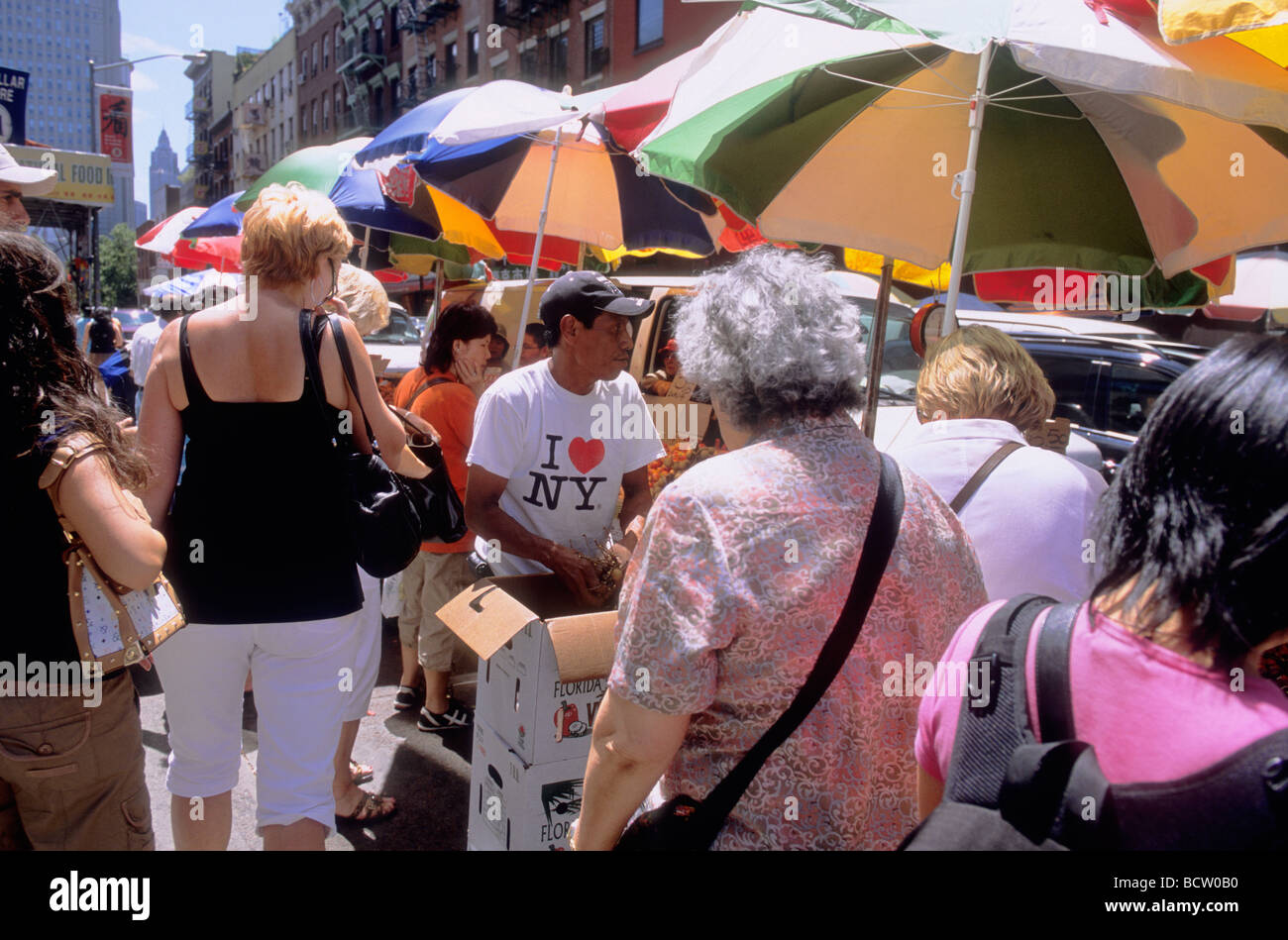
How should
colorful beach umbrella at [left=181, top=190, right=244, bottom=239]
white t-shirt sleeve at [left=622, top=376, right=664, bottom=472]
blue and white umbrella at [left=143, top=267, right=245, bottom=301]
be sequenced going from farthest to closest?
colorful beach umbrella at [left=181, top=190, right=244, bottom=239] < blue and white umbrella at [left=143, top=267, right=245, bottom=301] < white t-shirt sleeve at [left=622, top=376, right=664, bottom=472]

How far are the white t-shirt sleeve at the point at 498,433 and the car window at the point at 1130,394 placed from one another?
6180 millimetres

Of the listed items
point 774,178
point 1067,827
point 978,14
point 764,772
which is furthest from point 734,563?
point 774,178

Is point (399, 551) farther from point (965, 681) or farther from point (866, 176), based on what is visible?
point (866, 176)

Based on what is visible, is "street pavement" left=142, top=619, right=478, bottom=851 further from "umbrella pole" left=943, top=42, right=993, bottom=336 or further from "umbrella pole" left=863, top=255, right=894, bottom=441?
"umbrella pole" left=943, top=42, right=993, bottom=336

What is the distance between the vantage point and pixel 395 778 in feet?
12.6

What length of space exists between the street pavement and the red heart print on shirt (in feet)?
5.03

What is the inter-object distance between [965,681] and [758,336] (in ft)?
2.35

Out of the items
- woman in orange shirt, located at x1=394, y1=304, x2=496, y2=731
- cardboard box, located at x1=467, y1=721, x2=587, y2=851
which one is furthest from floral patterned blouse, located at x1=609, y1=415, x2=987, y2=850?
woman in orange shirt, located at x1=394, y1=304, x2=496, y2=731

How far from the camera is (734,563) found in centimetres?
143

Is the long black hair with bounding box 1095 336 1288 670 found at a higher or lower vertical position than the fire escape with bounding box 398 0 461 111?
lower

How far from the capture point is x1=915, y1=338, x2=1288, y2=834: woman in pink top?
3.18ft

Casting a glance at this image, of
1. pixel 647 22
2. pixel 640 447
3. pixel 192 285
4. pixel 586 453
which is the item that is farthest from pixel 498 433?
pixel 647 22

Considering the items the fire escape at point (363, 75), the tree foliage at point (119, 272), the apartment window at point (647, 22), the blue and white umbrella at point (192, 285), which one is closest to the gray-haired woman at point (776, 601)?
the blue and white umbrella at point (192, 285)
